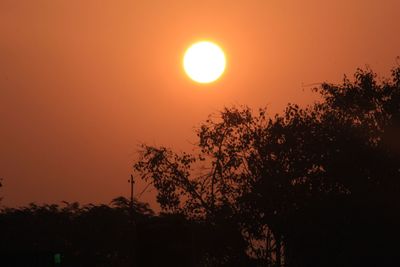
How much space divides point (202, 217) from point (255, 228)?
295cm

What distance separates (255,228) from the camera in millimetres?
30859

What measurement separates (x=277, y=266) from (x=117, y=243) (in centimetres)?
3876

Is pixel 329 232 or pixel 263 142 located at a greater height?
pixel 263 142

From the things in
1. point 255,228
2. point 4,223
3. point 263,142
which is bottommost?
point 255,228

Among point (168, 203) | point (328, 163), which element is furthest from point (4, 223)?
point (328, 163)

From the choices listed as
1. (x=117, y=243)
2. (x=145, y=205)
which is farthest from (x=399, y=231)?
(x=145, y=205)

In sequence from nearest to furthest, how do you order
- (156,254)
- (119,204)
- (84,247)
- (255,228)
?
1. (156,254)
2. (255,228)
3. (84,247)
4. (119,204)

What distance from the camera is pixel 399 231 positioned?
26734 millimetres

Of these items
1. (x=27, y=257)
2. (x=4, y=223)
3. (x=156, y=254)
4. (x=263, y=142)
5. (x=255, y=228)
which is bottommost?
(x=156, y=254)

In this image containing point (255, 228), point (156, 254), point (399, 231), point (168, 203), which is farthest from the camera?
point (168, 203)

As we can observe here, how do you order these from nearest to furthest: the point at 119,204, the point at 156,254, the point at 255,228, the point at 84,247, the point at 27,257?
1. the point at 156,254
2. the point at 27,257
3. the point at 255,228
4. the point at 84,247
5. the point at 119,204

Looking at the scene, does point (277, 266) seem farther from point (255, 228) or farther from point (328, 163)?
point (328, 163)

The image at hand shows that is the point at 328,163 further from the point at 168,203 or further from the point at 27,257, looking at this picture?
the point at 27,257

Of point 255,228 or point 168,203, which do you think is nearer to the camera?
point 255,228
